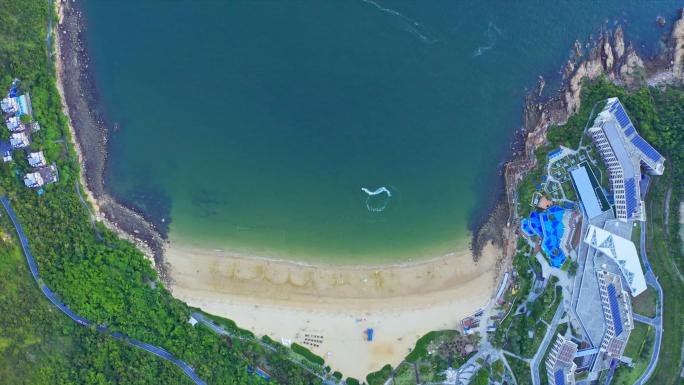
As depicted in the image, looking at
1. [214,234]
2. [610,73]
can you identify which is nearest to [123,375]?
[214,234]

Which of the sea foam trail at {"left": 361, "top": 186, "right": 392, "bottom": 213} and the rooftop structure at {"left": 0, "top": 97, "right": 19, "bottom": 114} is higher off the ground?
the rooftop structure at {"left": 0, "top": 97, "right": 19, "bottom": 114}

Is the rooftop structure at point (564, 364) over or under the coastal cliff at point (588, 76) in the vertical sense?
under

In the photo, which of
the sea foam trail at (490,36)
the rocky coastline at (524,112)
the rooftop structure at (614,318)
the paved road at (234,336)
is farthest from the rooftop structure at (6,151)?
the rooftop structure at (614,318)

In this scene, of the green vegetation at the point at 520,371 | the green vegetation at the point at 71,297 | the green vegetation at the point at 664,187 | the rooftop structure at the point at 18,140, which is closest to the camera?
the green vegetation at the point at 71,297

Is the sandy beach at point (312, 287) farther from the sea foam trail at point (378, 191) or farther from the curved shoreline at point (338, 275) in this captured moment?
the sea foam trail at point (378, 191)

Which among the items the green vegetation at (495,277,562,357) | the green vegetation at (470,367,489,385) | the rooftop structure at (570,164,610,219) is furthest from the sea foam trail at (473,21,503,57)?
the green vegetation at (470,367,489,385)

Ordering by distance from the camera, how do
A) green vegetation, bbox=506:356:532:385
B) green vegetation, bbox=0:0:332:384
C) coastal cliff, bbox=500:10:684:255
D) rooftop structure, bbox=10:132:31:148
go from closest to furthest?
1. green vegetation, bbox=0:0:332:384
2. green vegetation, bbox=506:356:532:385
3. rooftop structure, bbox=10:132:31:148
4. coastal cliff, bbox=500:10:684:255

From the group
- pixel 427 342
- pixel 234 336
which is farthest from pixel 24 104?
pixel 427 342

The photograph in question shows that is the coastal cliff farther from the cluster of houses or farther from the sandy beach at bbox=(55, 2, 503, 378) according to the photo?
the cluster of houses
